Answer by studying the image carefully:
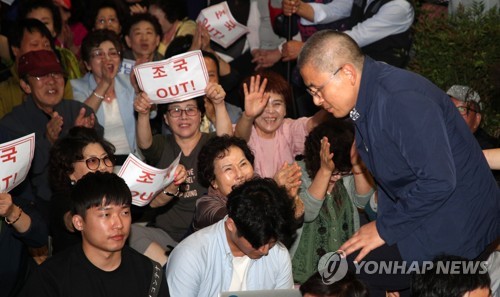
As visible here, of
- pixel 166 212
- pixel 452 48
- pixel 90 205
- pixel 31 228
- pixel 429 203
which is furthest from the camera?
pixel 452 48

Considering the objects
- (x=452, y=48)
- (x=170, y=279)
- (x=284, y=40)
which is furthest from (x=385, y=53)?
(x=170, y=279)

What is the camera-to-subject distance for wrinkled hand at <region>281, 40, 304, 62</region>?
7.50 metres

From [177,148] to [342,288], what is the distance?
2.08 meters

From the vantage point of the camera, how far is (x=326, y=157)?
5.39 m

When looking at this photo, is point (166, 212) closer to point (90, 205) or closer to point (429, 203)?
point (90, 205)

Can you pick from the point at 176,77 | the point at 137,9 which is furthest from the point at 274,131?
the point at 137,9

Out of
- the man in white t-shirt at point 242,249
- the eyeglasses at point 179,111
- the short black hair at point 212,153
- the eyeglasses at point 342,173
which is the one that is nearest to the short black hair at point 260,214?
the man in white t-shirt at point 242,249

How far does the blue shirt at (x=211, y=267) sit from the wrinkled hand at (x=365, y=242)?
34.0 inches

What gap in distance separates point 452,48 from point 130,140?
260cm

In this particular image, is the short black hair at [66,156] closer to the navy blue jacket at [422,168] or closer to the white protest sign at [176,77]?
the white protest sign at [176,77]

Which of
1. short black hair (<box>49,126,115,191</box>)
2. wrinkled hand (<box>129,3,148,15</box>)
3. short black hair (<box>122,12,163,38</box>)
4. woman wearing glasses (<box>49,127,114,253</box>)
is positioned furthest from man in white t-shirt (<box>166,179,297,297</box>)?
wrinkled hand (<box>129,3,148,15</box>)

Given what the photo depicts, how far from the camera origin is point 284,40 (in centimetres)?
845

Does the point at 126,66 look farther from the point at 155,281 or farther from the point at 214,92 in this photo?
the point at 155,281

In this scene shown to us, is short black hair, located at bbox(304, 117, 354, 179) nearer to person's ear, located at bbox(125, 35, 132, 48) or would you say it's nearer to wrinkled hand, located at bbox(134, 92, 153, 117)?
wrinkled hand, located at bbox(134, 92, 153, 117)
